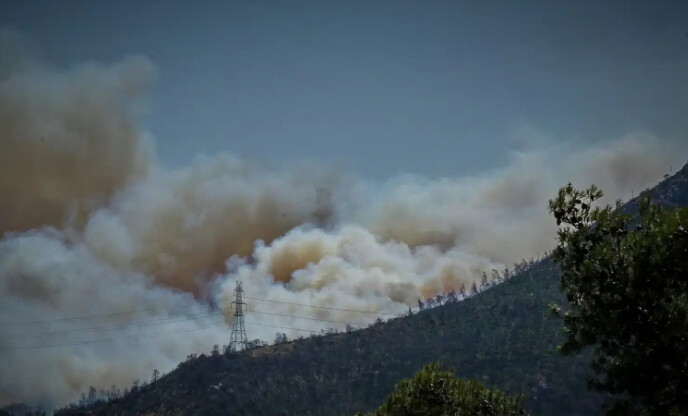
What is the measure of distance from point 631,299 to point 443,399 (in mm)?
17947

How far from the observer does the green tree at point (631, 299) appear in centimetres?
2295

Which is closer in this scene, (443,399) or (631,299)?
(631,299)

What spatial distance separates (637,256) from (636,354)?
160 inches

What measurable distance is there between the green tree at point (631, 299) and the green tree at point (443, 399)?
11.8 meters

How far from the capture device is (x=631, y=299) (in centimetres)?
2417

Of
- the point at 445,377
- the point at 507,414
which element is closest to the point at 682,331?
the point at 507,414

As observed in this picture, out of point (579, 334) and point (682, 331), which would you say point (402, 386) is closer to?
point (579, 334)

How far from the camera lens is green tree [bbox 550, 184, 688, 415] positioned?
75.3ft

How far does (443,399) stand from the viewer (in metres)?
38.7

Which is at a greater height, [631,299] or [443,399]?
[631,299]

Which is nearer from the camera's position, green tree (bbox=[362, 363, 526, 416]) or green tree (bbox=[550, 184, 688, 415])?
green tree (bbox=[550, 184, 688, 415])

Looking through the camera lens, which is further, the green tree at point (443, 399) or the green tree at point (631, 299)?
the green tree at point (443, 399)

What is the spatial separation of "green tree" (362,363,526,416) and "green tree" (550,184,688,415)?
38.8 feet

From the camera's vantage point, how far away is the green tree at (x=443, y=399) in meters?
37.1
